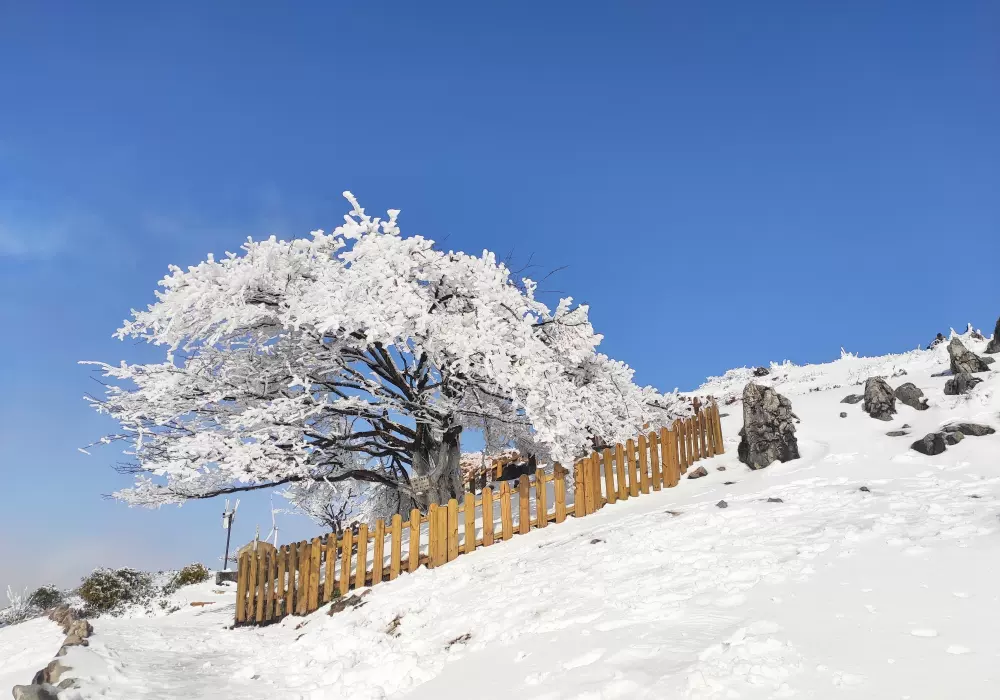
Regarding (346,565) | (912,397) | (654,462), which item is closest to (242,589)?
(346,565)

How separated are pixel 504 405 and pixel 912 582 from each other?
10.6m

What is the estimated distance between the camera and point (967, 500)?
24.5 feet

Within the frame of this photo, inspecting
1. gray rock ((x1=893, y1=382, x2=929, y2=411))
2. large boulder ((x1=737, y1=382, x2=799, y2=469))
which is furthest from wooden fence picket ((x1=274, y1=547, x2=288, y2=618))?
gray rock ((x1=893, y1=382, x2=929, y2=411))

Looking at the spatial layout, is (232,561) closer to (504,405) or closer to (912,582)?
(504,405)

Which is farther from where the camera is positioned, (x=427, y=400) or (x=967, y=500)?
(x=427, y=400)

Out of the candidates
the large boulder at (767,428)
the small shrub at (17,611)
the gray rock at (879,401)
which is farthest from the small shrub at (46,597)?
the gray rock at (879,401)

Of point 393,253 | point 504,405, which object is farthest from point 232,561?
point 393,253

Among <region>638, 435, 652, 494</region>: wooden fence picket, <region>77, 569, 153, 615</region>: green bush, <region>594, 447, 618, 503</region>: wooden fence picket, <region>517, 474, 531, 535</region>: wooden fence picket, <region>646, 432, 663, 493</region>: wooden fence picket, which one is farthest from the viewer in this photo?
<region>77, 569, 153, 615</region>: green bush

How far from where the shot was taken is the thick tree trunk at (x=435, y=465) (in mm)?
13445

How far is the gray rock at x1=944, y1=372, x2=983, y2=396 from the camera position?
1334 centimetres

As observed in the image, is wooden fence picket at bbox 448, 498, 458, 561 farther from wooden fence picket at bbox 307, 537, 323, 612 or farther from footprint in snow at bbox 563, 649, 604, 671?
footprint in snow at bbox 563, 649, 604, 671

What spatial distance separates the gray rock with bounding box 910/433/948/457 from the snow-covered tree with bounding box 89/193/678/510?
563cm

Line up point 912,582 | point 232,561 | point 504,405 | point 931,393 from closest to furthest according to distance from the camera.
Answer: point 912,582, point 931,393, point 504,405, point 232,561

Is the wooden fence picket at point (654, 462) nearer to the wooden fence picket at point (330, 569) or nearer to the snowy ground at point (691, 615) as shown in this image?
the snowy ground at point (691, 615)
